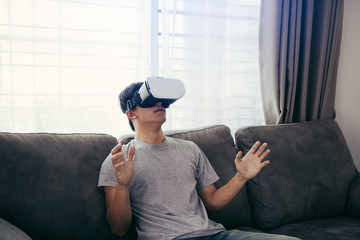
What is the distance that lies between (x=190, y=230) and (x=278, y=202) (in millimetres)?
665

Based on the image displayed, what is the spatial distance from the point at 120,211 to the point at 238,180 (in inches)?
20.2

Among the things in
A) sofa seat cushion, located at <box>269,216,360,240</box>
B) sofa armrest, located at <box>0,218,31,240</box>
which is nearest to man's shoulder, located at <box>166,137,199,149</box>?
sofa seat cushion, located at <box>269,216,360,240</box>

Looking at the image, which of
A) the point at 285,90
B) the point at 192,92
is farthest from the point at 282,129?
the point at 192,92

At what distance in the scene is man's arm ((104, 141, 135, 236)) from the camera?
121cm

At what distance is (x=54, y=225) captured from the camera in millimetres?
1341

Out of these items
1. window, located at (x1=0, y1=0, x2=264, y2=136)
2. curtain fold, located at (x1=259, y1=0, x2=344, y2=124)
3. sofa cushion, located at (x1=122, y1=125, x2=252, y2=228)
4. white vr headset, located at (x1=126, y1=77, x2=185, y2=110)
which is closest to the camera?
white vr headset, located at (x1=126, y1=77, x2=185, y2=110)

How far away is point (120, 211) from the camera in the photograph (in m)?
1.29

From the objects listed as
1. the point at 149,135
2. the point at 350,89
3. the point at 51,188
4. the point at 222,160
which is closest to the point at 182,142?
the point at 149,135

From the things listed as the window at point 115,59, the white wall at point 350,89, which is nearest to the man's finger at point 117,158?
the window at point 115,59

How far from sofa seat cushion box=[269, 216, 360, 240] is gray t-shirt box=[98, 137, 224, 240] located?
45cm

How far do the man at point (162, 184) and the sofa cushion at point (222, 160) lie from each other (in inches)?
6.0

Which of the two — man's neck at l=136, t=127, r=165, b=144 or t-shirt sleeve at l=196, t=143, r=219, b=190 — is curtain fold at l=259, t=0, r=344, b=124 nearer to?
t-shirt sleeve at l=196, t=143, r=219, b=190

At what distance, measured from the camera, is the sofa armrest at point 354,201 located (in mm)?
1857

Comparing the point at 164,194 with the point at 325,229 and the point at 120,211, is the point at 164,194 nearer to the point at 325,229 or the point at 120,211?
the point at 120,211
